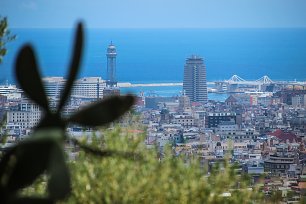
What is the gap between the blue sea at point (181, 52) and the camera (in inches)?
1662

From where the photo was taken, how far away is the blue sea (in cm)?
4222

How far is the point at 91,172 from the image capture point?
89.5 inches

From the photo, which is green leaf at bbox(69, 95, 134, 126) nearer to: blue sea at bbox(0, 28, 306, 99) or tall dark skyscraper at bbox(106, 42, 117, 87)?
blue sea at bbox(0, 28, 306, 99)

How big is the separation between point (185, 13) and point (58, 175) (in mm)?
49334

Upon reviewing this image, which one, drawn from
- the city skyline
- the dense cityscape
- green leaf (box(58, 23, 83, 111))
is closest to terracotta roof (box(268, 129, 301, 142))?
the dense cityscape

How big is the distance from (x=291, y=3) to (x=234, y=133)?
83.9 feet

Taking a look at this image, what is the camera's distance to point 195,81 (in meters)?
38.6

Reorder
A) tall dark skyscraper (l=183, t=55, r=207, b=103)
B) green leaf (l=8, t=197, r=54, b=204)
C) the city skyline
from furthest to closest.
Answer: the city skyline, tall dark skyscraper (l=183, t=55, r=207, b=103), green leaf (l=8, t=197, r=54, b=204)

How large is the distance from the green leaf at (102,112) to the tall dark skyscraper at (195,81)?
34.6 metres

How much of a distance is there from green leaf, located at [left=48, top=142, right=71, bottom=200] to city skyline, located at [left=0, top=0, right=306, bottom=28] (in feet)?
139

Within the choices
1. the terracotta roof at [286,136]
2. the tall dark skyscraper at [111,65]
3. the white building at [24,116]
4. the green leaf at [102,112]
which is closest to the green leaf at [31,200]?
the green leaf at [102,112]

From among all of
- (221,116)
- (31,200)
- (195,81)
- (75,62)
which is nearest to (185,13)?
(195,81)

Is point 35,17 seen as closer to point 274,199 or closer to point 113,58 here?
point 113,58

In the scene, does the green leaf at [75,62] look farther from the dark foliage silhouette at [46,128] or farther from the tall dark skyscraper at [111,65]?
the tall dark skyscraper at [111,65]
